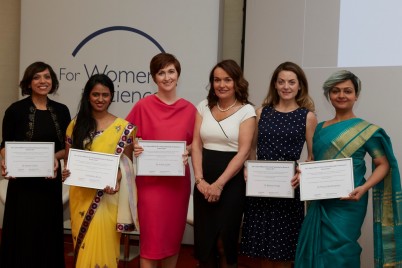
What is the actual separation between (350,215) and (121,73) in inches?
108

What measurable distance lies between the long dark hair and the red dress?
0.31 metres

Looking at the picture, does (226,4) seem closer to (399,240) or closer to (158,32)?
(158,32)

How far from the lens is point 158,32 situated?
4430mm

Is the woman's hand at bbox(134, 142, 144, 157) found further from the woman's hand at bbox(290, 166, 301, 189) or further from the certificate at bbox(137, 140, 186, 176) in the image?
the woman's hand at bbox(290, 166, 301, 189)

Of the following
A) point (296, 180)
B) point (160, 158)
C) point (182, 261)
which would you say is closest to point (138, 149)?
point (160, 158)

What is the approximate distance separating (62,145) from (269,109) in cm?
131

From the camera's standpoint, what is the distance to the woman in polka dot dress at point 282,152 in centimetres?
263

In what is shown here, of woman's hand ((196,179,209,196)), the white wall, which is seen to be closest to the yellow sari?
woman's hand ((196,179,209,196))

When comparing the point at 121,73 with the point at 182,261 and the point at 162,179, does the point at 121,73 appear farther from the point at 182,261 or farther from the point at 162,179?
the point at 162,179

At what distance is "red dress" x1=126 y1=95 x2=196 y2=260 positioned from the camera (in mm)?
2857

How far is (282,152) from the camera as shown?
2631 mm

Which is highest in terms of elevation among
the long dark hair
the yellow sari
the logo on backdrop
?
the logo on backdrop

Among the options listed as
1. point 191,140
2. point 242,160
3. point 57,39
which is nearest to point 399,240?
point 242,160

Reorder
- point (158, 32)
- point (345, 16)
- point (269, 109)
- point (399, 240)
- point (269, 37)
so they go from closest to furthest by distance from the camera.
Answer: point (399, 240), point (269, 109), point (345, 16), point (269, 37), point (158, 32)
